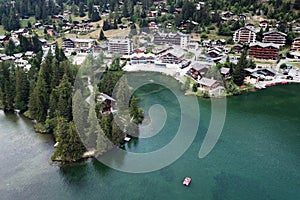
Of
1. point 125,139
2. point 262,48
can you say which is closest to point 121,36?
point 262,48

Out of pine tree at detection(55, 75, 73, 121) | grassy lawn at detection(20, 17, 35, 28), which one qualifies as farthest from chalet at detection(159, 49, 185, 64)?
grassy lawn at detection(20, 17, 35, 28)

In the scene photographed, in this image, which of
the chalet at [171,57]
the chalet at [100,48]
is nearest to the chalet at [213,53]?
the chalet at [171,57]

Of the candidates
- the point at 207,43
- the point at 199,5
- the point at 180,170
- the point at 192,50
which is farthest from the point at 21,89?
the point at 199,5

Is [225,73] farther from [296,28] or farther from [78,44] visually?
[78,44]

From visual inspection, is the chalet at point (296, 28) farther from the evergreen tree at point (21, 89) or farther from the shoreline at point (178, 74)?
the evergreen tree at point (21, 89)

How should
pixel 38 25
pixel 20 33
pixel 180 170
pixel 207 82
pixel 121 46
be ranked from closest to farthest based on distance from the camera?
pixel 180 170
pixel 207 82
pixel 121 46
pixel 20 33
pixel 38 25

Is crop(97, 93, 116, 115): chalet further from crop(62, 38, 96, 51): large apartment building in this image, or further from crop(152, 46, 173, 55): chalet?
crop(62, 38, 96, 51): large apartment building
